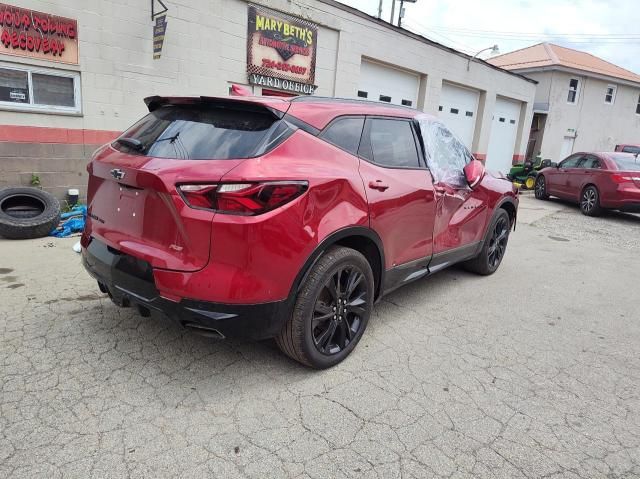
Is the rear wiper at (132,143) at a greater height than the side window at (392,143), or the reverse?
the side window at (392,143)

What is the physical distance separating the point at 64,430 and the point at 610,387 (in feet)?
11.2

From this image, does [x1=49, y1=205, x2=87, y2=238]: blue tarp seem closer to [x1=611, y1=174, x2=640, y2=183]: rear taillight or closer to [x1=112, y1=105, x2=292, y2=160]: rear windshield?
[x1=112, y1=105, x2=292, y2=160]: rear windshield

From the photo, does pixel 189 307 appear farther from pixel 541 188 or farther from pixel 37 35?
pixel 541 188

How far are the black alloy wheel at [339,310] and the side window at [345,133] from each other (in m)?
0.84

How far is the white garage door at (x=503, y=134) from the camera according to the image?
60.0 ft

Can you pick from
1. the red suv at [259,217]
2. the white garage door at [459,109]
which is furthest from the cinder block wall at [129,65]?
the white garage door at [459,109]

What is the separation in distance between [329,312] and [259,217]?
0.92 meters

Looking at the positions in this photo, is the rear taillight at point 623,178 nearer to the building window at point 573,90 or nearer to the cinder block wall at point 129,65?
the cinder block wall at point 129,65

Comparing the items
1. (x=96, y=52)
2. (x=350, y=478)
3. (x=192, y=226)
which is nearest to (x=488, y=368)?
(x=350, y=478)

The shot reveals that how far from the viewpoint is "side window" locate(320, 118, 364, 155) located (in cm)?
305

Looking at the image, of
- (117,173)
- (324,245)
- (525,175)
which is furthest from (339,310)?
(525,175)

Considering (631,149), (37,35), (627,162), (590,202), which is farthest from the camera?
(631,149)

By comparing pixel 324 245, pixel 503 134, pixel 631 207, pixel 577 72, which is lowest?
pixel 631 207

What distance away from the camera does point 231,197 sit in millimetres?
2416
